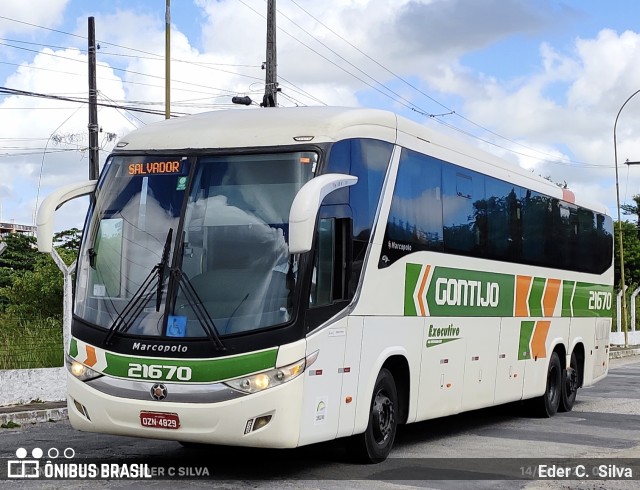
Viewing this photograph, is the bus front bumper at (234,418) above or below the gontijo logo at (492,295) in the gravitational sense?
below

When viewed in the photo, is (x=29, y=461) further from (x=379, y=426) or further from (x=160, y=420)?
(x=379, y=426)

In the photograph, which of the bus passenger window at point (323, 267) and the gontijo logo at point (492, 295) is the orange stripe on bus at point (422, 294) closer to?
the gontijo logo at point (492, 295)

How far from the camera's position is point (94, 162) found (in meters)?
29.9

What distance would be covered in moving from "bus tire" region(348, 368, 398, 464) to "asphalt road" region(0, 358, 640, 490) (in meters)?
0.15

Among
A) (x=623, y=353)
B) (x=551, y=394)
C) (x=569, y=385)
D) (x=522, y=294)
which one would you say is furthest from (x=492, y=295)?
(x=623, y=353)

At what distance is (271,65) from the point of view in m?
25.0

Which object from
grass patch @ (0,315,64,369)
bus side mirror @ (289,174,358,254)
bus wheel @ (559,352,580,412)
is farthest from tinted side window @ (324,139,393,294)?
grass patch @ (0,315,64,369)

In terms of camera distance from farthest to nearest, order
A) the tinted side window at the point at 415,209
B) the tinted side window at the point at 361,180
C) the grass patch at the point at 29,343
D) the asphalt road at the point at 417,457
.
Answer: the grass patch at the point at 29,343, the tinted side window at the point at 415,209, the tinted side window at the point at 361,180, the asphalt road at the point at 417,457

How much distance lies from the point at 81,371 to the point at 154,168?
2071mm

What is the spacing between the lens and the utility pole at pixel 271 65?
80.7ft

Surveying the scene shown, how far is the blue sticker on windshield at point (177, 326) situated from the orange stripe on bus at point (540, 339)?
8.23 m

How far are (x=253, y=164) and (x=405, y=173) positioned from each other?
2.50 m

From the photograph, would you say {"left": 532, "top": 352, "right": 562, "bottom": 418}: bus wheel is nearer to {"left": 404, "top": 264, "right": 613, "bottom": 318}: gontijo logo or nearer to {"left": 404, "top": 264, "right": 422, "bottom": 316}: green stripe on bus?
{"left": 404, "top": 264, "right": 613, "bottom": 318}: gontijo logo

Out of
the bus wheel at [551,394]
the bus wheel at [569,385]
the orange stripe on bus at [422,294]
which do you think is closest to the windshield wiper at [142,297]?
the orange stripe on bus at [422,294]
